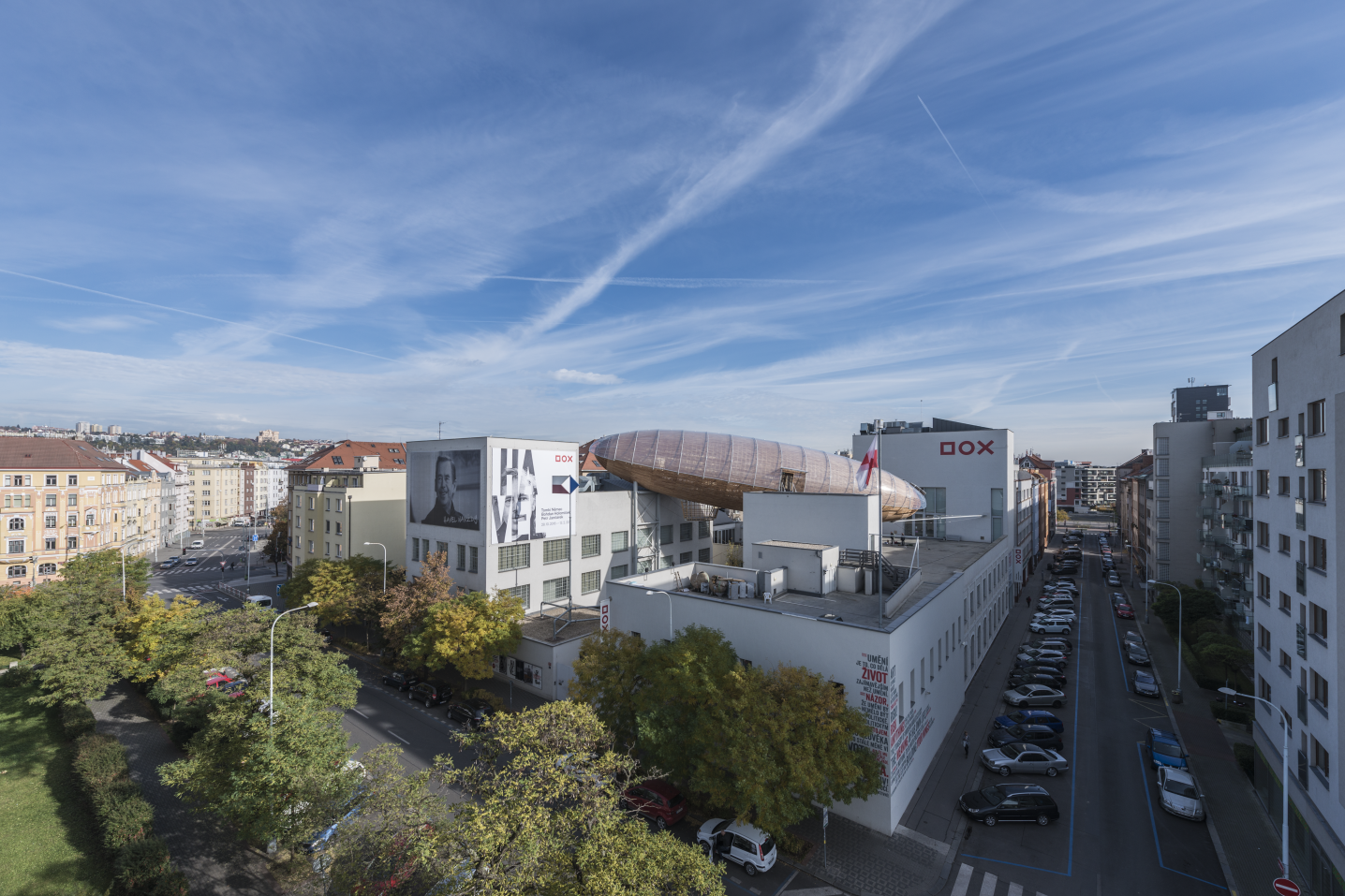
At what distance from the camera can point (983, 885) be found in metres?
22.1

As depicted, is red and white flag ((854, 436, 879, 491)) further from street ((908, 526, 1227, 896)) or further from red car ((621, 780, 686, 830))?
red car ((621, 780, 686, 830))

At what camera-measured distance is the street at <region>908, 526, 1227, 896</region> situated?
22344 mm

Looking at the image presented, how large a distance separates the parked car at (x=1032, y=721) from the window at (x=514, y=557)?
3400cm

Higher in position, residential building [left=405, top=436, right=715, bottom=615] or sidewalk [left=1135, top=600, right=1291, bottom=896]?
residential building [left=405, top=436, right=715, bottom=615]

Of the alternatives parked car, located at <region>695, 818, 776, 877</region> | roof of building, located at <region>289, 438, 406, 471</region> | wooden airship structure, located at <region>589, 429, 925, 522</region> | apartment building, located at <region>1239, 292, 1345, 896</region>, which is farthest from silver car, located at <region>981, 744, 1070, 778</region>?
roof of building, located at <region>289, 438, 406, 471</region>

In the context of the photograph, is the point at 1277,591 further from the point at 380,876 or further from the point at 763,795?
the point at 380,876

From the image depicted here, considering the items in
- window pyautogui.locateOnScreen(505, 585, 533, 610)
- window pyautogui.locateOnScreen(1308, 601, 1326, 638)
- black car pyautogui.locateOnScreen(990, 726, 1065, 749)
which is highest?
window pyautogui.locateOnScreen(1308, 601, 1326, 638)

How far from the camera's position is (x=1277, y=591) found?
28.3 m

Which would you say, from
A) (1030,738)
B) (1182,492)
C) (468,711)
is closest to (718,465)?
(468,711)

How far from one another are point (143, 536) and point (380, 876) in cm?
11735

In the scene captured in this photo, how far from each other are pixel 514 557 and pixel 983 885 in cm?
3478

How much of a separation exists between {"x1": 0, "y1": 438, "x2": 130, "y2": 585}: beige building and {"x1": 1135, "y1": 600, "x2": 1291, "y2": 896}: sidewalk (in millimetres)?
105339

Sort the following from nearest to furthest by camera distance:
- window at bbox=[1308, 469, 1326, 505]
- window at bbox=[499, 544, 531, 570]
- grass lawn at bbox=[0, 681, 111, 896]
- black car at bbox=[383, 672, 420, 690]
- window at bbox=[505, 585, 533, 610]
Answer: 1. grass lawn at bbox=[0, 681, 111, 896]
2. window at bbox=[1308, 469, 1326, 505]
3. black car at bbox=[383, 672, 420, 690]
4. window at bbox=[499, 544, 531, 570]
5. window at bbox=[505, 585, 533, 610]

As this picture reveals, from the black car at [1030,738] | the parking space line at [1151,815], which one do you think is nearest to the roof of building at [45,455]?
the black car at [1030,738]
